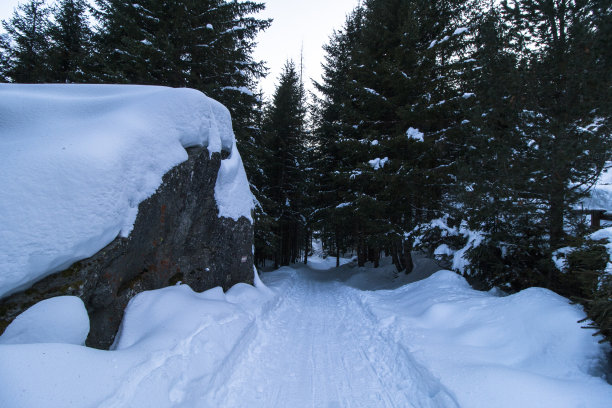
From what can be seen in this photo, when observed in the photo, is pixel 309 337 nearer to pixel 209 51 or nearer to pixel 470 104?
pixel 470 104

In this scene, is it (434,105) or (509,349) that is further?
(434,105)

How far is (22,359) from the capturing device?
7.14 ft

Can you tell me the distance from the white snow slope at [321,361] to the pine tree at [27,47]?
14.4 m

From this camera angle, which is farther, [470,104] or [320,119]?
[320,119]

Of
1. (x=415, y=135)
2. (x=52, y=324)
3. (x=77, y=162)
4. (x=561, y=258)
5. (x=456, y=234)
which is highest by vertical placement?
(x=415, y=135)

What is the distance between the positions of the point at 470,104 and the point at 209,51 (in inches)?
350

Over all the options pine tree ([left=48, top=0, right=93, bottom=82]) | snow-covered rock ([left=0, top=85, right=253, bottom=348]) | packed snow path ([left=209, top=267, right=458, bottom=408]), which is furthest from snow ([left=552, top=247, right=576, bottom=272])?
pine tree ([left=48, top=0, right=93, bottom=82])

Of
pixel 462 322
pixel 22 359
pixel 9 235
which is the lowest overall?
pixel 462 322

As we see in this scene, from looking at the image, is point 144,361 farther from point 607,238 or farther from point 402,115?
point 402,115

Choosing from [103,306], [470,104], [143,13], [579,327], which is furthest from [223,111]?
[579,327]

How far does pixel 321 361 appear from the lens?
3.99 m

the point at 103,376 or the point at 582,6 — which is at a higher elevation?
the point at 582,6

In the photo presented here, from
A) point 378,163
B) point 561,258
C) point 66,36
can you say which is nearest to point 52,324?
point 561,258

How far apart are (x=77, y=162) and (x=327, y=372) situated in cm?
420
